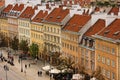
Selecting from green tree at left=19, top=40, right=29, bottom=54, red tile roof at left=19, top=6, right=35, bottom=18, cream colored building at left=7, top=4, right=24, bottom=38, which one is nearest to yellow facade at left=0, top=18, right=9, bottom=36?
cream colored building at left=7, top=4, right=24, bottom=38

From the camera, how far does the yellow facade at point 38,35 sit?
330 ft

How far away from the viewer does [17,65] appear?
9325cm

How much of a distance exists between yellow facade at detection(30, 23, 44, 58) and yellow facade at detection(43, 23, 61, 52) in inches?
111

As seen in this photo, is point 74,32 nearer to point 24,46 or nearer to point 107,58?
point 107,58

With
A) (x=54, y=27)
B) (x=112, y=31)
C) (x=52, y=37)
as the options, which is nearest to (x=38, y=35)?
(x=52, y=37)

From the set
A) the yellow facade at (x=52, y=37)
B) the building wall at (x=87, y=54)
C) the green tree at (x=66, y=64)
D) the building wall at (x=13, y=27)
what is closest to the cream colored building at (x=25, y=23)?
the building wall at (x=13, y=27)

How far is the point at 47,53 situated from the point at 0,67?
33.8 ft

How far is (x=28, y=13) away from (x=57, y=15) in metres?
18.9

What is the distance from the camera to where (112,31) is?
68.8m

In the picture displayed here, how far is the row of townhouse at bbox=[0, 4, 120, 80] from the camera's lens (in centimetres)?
6781

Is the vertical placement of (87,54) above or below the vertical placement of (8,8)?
below

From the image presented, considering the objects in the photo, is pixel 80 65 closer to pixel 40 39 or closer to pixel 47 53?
pixel 47 53

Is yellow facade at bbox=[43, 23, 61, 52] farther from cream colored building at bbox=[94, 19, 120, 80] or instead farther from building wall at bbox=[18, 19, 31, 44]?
cream colored building at bbox=[94, 19, 120, 80]

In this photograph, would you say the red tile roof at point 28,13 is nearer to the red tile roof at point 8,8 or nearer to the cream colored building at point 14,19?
the cream colored building at point 14,19
